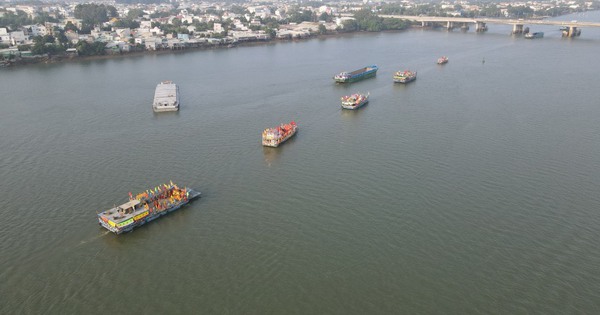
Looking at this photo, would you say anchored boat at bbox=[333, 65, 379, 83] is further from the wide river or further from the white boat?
the white boat

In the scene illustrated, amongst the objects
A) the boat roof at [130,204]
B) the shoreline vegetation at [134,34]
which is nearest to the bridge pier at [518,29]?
the shoreline vegetation at [134,34]

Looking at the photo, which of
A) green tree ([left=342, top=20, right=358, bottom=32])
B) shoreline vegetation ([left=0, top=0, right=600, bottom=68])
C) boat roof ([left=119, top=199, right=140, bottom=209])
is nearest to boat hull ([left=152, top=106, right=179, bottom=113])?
boat roof ([left=119, top=199, right=140, bottom=209])

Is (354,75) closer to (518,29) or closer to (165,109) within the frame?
(165,109)

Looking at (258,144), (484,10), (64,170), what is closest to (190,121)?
(258,144)

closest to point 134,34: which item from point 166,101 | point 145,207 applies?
point 166,101

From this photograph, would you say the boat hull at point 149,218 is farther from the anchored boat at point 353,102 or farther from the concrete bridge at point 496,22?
the concrete bridge at point 496,22
